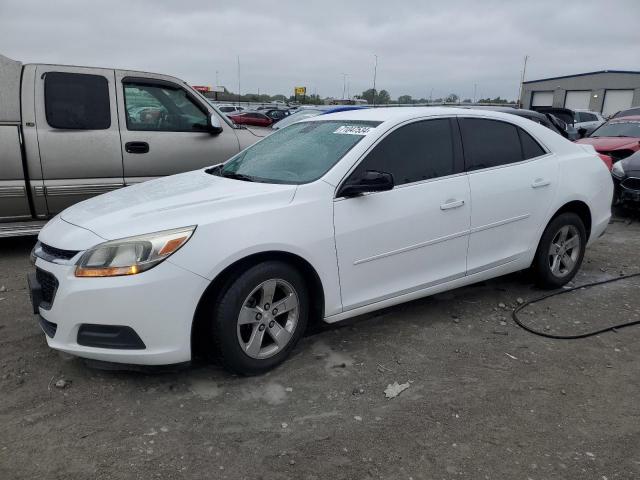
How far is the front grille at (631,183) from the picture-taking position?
7.77 metres

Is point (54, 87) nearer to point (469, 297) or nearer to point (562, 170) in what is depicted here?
point (469, 297)

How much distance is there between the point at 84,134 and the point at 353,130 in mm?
3328

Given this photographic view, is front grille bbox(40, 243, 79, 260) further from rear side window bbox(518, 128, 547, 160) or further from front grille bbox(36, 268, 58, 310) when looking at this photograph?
rear side window bbox(518, 128, 547, 160)

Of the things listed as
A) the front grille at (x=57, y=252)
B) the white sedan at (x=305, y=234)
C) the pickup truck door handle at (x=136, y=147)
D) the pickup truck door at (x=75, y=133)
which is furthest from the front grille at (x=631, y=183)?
the front grille at (x=57, y=252)

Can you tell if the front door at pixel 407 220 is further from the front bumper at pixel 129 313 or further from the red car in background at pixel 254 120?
the red car in background at pixel 254 120

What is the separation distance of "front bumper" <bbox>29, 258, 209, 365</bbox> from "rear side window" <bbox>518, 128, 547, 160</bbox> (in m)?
2.93

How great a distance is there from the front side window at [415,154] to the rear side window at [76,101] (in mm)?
3517

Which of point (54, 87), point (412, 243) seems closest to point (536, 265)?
point (412, 243)

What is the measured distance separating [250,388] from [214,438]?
0.49m

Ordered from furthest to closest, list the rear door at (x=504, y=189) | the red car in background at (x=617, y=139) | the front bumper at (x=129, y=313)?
the red car in background at (x=617, y=139)
the rear door at (x=504, y=189)
the front bumper at (x=129, y=313)

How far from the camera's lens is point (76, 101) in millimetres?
5660

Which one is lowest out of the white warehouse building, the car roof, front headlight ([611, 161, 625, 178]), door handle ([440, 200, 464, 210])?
front headlight ([611, 161, 625, 178])

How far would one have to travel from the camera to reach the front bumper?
9.18ft

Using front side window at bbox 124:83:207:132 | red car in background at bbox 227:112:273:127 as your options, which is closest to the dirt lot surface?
front side window at bbox 124:83:207:132
